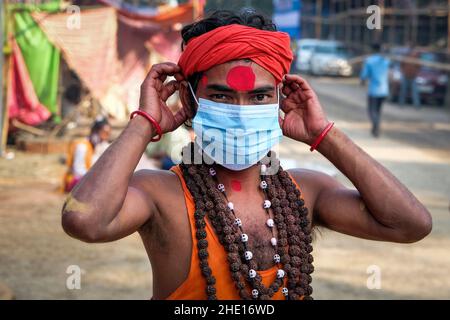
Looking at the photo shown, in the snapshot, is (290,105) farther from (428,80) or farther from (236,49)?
(428,80)

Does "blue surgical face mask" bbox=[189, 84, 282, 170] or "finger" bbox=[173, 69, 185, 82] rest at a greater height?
"finger" bbox=[173, 69, 185, 82]

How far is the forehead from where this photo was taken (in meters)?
2.54

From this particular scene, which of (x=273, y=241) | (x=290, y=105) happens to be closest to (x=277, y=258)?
(x=273, y=241)

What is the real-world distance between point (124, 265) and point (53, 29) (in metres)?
7.12

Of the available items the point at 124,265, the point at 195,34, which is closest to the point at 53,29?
the point at 124,265

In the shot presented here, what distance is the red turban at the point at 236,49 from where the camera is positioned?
252cm

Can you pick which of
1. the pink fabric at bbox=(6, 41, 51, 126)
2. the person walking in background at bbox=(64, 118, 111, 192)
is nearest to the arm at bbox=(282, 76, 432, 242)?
the person walking in background at bbox=(64, 118, 111, 192)

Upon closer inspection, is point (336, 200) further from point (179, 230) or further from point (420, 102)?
point (420, 102)

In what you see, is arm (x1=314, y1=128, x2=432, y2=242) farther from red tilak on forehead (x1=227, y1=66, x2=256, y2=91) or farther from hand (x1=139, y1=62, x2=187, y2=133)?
hand (x1=139, y1=62, x2=187, y2=133)

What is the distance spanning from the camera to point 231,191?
8.90 ft

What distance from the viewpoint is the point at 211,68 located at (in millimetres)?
2564

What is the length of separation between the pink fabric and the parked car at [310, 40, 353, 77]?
63.7 ft

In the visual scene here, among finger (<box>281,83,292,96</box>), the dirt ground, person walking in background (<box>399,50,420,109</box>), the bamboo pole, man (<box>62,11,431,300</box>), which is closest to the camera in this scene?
man (<box>62,11,431,300</box>)

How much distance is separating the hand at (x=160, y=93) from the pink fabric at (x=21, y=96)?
401 inches
